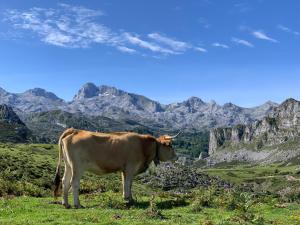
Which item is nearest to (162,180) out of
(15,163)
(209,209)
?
(15,163)

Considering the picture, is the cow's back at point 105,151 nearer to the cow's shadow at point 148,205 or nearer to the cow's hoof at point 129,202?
the cow's hoof at point 129,202

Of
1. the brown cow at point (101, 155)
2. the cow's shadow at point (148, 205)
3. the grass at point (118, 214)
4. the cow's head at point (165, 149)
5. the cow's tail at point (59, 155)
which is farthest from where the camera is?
the cow's head at point (165, 149)

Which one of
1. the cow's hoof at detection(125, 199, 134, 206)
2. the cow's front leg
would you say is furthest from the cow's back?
the cow's hoof at detection(125, 199, 134, 206)

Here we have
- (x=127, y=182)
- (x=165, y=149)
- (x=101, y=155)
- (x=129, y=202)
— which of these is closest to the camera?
(x=101, y=155)

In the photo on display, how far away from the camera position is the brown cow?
76.7 ft

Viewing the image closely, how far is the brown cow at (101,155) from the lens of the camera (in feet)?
76.7

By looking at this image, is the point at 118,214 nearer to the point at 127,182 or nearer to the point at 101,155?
the point at 127,182

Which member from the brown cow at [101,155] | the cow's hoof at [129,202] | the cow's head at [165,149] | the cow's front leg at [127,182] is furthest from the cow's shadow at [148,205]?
the cow's head at [165,149]

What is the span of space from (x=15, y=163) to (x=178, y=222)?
2561 inches

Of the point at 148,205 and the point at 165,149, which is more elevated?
the point at 165,149

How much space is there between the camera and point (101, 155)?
23719mm

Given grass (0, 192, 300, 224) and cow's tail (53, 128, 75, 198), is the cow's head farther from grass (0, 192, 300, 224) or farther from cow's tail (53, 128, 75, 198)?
cow's tail (53, 128, 75, 198)

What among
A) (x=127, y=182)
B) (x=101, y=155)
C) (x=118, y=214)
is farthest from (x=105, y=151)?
(x=118, y=214)

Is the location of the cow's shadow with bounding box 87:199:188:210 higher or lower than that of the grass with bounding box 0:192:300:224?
higher
